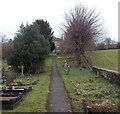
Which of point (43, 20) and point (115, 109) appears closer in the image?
point (115, 109)

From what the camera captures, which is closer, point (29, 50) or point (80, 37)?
point (29, 50)

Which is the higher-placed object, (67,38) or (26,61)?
(67,38)

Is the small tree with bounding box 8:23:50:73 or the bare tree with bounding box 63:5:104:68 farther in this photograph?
the bare tree with bounding box 63:5:104:68

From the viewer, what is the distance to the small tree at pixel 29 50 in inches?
1051

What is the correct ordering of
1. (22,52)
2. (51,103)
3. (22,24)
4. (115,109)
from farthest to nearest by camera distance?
(22,24) < (22,52) < (51,103) < (115,109)

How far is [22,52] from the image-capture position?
26.5 meters

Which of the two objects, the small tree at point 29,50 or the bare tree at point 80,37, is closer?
the small tree at point 29,50

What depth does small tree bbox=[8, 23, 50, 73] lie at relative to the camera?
26688mm

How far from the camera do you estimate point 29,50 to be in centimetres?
2675

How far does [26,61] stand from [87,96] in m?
16.5

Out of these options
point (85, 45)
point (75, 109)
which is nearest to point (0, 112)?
point (75, 109)

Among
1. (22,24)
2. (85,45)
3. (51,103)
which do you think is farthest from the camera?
(85,45)

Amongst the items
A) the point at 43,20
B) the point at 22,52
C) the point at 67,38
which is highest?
the point at 43,20

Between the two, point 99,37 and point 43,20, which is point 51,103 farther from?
point 43,20
